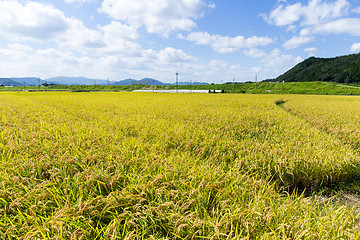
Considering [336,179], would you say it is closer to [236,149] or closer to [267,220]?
[236,149]

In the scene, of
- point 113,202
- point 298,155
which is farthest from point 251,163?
point 113,202

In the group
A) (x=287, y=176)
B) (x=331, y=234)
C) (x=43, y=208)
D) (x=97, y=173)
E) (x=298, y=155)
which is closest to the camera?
(x=331, y=234)

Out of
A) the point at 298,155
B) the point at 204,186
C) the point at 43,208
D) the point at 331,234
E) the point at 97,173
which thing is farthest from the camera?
the point at 298,155

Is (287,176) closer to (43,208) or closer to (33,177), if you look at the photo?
(43,208)

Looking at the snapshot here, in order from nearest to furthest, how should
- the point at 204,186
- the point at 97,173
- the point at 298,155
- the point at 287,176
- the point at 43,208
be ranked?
1. the point at 43,208
2. the point at 204,186
3. the point at 97,173
4. the point at 287,176
5. the point at 298,155

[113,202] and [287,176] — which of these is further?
[287,176]

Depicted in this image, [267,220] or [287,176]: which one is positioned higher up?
[267,220]

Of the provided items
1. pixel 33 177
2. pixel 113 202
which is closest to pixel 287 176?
pixel 113 202

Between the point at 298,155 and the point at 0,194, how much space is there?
5281mm

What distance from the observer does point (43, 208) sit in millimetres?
1918

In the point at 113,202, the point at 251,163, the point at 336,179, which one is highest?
the point at 113,202

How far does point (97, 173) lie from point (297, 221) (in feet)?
8.50

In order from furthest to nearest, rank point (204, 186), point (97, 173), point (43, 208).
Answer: point (97, 173) → point (204, 186) → point (43, 208)

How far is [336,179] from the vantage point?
3.82 metres
